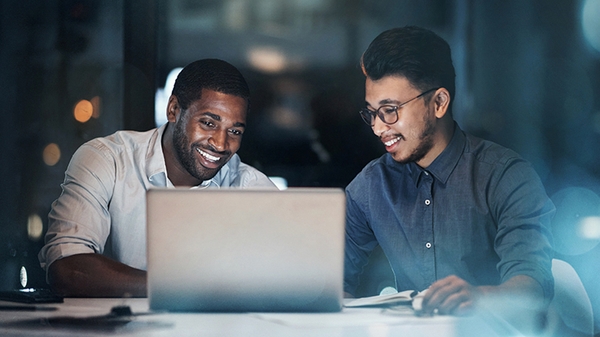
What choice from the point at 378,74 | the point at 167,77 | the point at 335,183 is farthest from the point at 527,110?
the point at 167,77

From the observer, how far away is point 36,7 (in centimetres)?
326

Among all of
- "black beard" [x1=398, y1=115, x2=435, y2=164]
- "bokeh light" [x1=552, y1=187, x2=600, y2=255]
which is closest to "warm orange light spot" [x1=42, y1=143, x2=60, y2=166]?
"black beard" [x1=398, y1=115, x2=435, y2=164]

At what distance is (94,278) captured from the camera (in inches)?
66.4

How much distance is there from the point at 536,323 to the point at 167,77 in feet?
8.24

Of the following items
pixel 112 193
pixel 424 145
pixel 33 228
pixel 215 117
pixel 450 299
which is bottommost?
pixel 33 228

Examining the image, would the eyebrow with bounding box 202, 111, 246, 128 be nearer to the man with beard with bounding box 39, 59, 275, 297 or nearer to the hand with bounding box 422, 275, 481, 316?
the man with beard with bounding box 39, 59, 275, 297

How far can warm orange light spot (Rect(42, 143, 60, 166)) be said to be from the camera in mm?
3244

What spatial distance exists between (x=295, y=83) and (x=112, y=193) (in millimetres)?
1731

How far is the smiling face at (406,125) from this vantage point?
85.3 inches

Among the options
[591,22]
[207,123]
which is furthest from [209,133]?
[591,22]

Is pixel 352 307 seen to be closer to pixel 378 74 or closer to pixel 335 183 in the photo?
pixel 378 74

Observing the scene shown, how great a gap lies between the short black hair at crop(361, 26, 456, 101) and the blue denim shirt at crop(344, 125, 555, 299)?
0.79 ft

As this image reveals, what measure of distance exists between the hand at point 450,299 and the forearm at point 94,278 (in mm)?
853

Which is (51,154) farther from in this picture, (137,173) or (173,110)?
(137,173)
